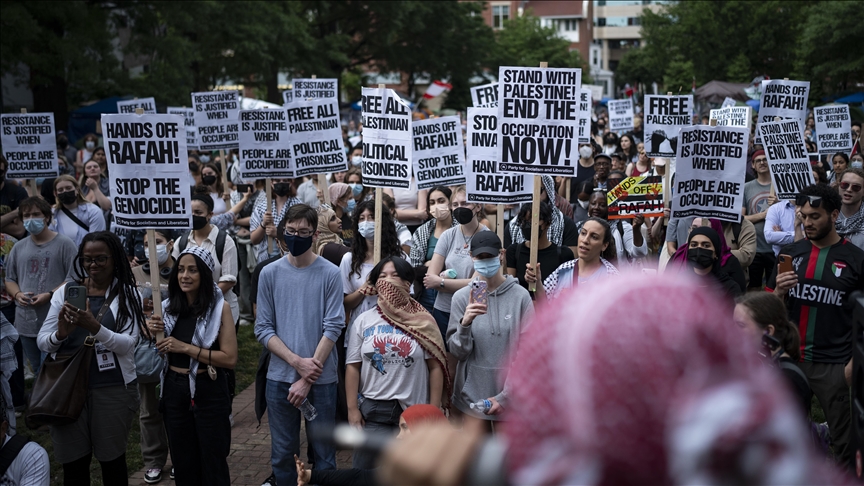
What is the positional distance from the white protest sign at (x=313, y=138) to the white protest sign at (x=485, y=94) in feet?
9.34

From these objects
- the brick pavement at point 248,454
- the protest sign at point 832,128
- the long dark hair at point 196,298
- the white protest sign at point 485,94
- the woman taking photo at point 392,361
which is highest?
the white protest sign at point 485,94

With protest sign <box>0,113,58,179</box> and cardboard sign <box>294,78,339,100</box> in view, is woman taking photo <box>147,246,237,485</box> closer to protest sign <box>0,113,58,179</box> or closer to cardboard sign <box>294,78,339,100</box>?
protest sign <box>0,113,58,179</box>

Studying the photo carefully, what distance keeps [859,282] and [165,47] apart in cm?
2171

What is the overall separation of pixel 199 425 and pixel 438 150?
524 cm

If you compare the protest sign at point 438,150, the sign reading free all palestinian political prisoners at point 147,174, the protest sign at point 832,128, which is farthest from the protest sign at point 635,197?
the protest sign at point 832,128

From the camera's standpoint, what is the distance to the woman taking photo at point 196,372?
559 centimetres

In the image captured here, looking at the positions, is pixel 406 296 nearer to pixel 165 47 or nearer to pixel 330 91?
pixel 330 91

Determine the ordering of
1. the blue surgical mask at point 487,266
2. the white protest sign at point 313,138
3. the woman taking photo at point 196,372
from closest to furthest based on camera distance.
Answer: the woman taking photo at point 196,372
the blue surgical mask at point 487,266
the white protest sign at point 313,138

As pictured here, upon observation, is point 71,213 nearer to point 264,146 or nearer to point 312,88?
point 264,146

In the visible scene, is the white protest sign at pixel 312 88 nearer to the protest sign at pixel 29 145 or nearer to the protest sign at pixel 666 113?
the protest sign at pixel 29 145

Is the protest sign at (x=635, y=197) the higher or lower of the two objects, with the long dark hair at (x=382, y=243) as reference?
higher

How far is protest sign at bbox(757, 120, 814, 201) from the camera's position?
9219 mm

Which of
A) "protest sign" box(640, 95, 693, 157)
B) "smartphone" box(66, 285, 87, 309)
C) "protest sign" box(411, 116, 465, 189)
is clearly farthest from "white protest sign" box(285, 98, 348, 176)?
"smartphone" box(66, 285, 87, 309)

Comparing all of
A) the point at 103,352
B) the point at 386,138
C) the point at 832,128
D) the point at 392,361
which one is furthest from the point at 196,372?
the point at 832,128
